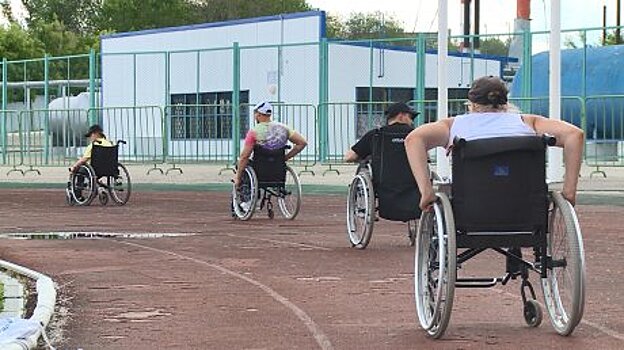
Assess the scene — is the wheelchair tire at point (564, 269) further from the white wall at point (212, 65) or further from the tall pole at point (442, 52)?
the white wall at point (212, 65)

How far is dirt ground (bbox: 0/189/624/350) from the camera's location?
759 centimetres

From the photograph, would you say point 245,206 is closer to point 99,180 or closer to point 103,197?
point 99,180

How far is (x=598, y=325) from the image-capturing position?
7.89 m

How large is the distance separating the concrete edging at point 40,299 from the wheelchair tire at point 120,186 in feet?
30.9

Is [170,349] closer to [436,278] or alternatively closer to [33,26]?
[436,278]

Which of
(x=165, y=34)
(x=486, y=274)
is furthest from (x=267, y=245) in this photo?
(x=165, y=34)

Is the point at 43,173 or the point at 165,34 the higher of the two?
the point at 165,34

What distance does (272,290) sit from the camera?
32.3 ft

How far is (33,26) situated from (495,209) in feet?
260

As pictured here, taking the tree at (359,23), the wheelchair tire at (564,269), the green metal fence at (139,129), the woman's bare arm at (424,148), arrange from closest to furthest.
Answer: the wheelchair tire at (564,269), the woman's bare arm at (424,148), the green metal fence at (139,129), the tree at (359,23)

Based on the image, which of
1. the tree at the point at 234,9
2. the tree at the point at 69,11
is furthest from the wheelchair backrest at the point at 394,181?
the tree at the point at 69,11

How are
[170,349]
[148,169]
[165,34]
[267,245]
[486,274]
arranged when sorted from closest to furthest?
[170,349] < [486,274] < [267,245] < [148,169] < [165,34]

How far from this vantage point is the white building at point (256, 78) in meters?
29.4

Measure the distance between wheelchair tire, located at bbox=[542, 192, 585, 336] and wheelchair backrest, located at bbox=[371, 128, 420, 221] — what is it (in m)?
4.83
